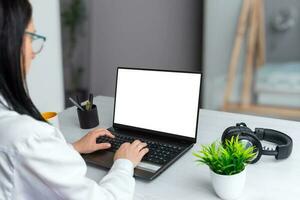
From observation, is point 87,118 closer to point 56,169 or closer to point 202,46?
point 56,169

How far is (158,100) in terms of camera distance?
104 centimetres

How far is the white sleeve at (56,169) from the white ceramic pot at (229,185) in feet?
0.74

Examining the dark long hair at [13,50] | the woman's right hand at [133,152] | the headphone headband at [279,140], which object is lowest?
the woman's right hand at [133,152]

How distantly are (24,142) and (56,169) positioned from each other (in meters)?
0.08

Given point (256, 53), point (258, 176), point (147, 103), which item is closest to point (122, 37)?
point (256, 53)

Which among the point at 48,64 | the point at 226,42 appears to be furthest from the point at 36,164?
the point at 226,42

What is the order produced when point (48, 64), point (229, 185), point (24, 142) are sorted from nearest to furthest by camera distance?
1. point (24, 142)
2. point (229, 185)
3. point (48, 64)

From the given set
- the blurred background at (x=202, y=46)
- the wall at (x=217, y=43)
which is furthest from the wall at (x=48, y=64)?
the wall at (x=217, y=43)

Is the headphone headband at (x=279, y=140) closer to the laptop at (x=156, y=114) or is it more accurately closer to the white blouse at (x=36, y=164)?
the laptop at (x=156, y=114)

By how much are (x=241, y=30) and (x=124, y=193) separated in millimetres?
1937

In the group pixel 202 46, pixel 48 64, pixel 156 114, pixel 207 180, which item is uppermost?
pixel 202 46

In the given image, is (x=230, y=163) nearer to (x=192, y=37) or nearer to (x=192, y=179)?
(x=192, y=179)

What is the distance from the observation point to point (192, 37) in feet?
8.90

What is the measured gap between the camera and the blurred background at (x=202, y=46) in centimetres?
191
